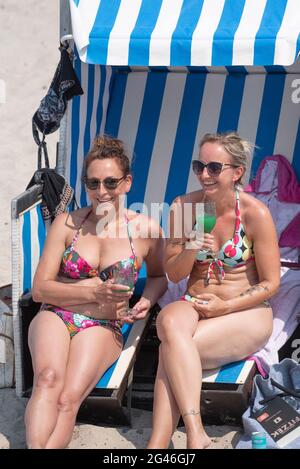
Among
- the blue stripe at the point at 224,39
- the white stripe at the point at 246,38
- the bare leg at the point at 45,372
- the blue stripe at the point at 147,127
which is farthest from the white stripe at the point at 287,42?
the bare leg at the point at 45,372

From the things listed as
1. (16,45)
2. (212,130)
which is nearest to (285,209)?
(212,130)

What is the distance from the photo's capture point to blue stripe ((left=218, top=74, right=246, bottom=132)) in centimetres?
628

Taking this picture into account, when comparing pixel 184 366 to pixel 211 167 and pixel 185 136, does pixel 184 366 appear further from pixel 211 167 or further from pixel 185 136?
pixel 185 136

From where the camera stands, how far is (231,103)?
6320mm

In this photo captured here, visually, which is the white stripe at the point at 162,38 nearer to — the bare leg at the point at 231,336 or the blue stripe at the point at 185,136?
the blue stripe at the point at 185,136

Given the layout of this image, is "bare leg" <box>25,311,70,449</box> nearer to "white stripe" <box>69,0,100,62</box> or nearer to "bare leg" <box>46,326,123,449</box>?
"bare leg" <box>46,326,123,449</box>

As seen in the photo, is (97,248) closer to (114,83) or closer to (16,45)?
(114,83)

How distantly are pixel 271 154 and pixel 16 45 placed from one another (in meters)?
3.99

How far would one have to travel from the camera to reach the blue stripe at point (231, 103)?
6.28 meters

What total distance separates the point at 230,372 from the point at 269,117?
7.62 feet

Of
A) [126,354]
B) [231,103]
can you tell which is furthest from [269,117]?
[126,354]

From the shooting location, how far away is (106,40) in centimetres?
500

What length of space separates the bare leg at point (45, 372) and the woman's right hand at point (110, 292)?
0.26 metres
